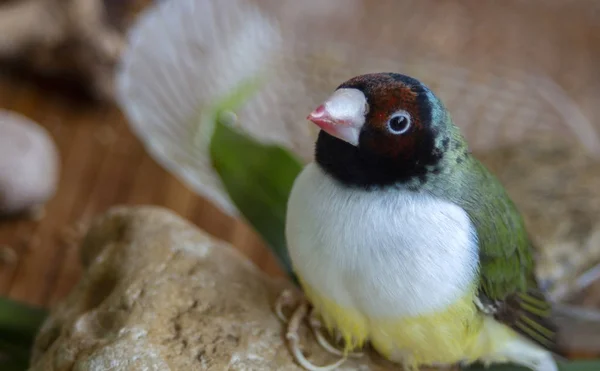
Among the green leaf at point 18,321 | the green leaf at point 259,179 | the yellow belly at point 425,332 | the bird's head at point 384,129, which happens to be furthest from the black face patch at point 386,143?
the green leaf at point 18,321

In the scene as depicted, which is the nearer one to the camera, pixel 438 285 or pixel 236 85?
pixel 438 285

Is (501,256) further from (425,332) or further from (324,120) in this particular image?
(324,120)

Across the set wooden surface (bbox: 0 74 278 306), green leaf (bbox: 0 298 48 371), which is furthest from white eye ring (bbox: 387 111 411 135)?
wooden surface (bbox: 0 74 278 306)

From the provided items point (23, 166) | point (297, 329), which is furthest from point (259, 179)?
Answer: point (23, 166)

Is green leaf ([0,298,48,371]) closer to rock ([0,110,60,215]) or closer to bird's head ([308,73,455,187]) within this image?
rock ([0,110,60,215])

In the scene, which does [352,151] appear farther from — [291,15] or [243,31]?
[291,15]

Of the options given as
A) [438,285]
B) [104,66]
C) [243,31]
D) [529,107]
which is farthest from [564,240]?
[104,66]
